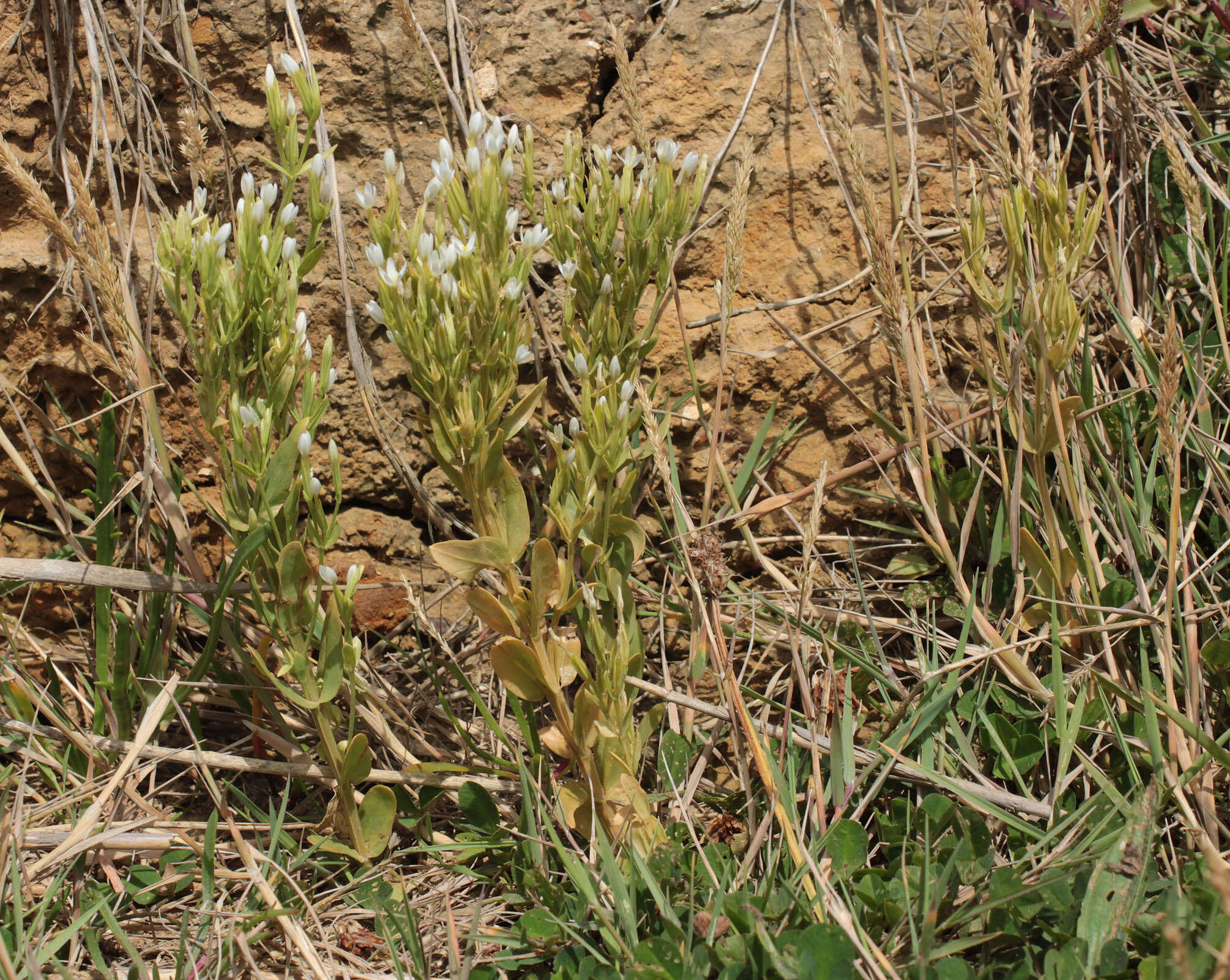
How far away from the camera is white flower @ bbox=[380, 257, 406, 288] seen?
1.49 meters

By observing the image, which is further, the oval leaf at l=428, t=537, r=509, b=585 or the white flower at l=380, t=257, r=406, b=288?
the oval leaf at l=428, t=537, r=509, b=585

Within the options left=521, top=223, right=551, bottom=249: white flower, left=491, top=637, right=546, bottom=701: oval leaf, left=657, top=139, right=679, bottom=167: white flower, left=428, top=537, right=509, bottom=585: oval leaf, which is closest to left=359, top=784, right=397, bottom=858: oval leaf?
left=491, top=637, right=546, bottom=701: oval leaf

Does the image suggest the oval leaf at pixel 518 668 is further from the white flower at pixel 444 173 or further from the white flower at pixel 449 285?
the white flower at pixel 444 173

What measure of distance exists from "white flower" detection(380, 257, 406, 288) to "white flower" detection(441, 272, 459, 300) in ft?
0.26

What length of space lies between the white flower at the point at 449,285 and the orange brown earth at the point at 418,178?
788mm

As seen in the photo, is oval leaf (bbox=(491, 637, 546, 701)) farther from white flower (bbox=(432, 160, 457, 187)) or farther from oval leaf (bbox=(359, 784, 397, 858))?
white flower (bbox=(432, 160, 457, 187))

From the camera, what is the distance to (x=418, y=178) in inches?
91.0

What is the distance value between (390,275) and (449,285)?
0.33 feet

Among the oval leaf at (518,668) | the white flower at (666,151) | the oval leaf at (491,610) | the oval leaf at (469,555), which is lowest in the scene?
the oval leaf at (518,668)

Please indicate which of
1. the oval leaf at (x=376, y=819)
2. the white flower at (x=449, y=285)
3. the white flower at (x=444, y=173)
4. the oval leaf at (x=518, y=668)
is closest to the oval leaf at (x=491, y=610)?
the oval leaf at (x=518, y=668)

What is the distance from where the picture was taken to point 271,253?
1.60 m

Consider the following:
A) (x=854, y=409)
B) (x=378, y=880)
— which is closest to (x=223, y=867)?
(x=378, y=880)

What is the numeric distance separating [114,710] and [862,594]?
66.2 inches

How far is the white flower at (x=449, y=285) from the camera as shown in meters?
1.47
